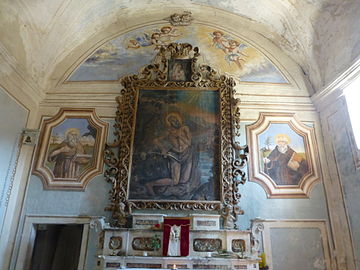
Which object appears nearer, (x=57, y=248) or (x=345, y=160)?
(x=345, y=160)

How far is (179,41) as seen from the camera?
7645 mm

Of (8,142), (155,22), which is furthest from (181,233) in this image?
(155,22)

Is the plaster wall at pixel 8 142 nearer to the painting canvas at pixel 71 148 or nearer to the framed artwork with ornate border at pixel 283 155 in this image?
the painting canvas at pixel 71 148

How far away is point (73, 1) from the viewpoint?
657cm

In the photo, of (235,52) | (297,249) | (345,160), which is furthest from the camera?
(235,52)

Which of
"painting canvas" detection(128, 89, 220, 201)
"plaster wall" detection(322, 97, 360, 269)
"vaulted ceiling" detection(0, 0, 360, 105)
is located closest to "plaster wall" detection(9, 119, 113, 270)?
"painting canvas" detection(128, 89, 220, 201)

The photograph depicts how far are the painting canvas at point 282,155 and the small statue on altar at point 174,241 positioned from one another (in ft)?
7.49

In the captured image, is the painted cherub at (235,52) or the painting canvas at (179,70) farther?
the painted cherub at (235,52)

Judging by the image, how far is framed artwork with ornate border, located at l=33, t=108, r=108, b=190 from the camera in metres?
6.22

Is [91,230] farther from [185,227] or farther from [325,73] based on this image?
[325,73]

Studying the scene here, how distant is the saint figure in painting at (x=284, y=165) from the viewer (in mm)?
6232

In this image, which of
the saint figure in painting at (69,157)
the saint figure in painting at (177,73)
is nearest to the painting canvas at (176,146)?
the saint figure in painting at (177,73)

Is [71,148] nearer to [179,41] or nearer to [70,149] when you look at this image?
[70,149]

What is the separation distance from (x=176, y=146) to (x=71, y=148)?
236 cm
